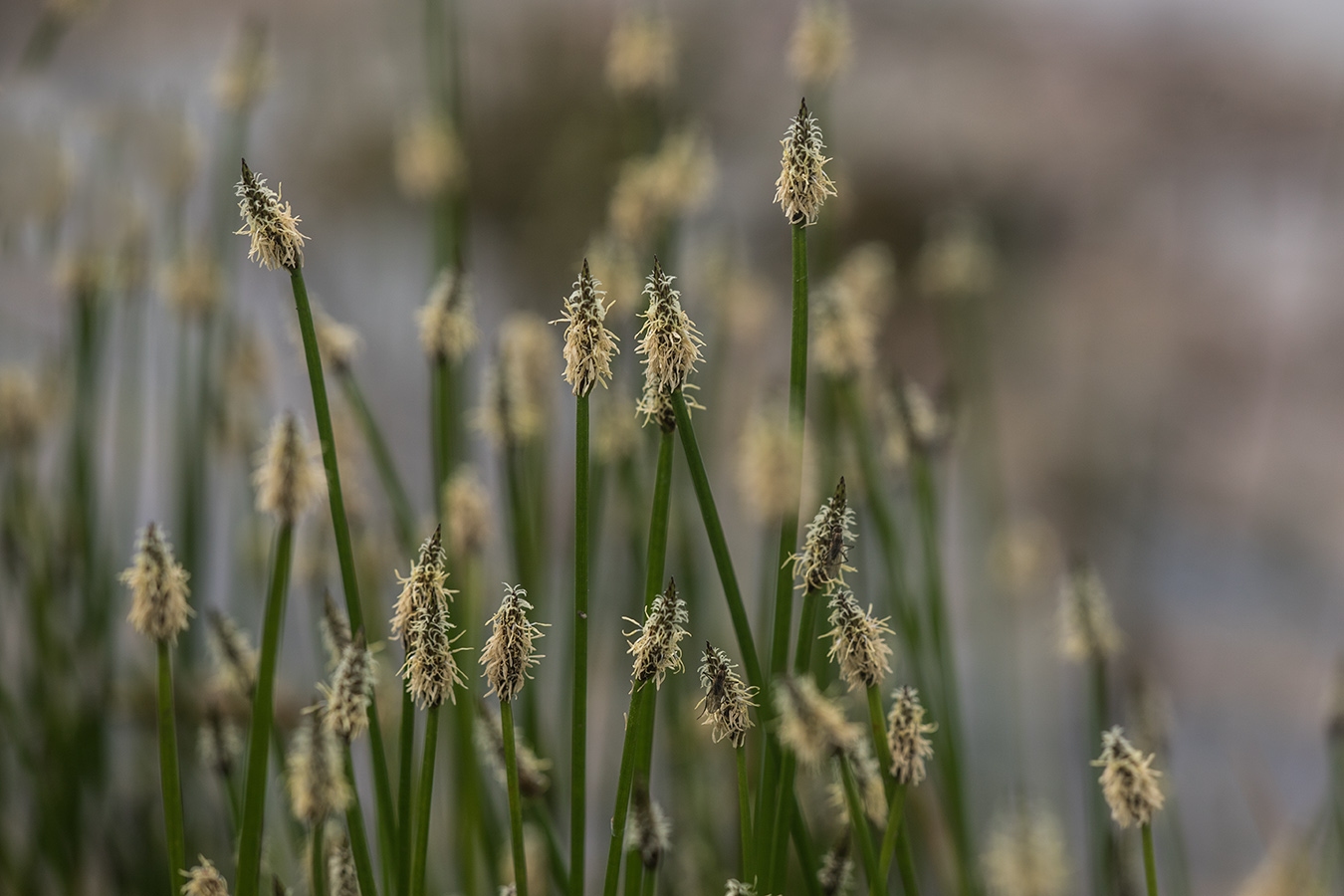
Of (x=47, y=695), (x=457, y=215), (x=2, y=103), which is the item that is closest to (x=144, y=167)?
(x=2, y=103)

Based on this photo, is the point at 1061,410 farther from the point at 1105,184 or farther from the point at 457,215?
the point at 457,215

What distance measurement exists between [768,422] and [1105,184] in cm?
82

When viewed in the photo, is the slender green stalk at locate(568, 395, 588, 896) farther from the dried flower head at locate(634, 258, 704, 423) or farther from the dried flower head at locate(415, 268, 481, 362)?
the dried flower head at locate(415, 268, 481, 362)

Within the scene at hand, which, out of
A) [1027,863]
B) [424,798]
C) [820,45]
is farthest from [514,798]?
[820,45]

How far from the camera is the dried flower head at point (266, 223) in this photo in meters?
0.24

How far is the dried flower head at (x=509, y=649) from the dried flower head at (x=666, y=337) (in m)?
0.07

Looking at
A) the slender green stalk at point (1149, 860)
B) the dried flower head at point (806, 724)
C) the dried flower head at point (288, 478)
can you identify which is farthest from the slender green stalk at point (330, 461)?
the slender green stalk at point (1149, 860)

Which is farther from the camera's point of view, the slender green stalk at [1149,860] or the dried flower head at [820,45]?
the dried flower head at [820,45]

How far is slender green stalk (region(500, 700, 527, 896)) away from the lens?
0.82ft

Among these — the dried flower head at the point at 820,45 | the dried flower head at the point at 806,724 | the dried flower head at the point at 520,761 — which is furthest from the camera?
the dried flower head at the point at 820,45

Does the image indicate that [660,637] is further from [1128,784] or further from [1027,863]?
[1027,863]

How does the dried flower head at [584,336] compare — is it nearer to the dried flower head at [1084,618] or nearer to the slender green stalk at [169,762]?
the slender green stalk at [169,762]

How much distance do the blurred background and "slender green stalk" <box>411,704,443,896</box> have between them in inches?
26.0

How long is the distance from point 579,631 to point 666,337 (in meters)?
0.08
